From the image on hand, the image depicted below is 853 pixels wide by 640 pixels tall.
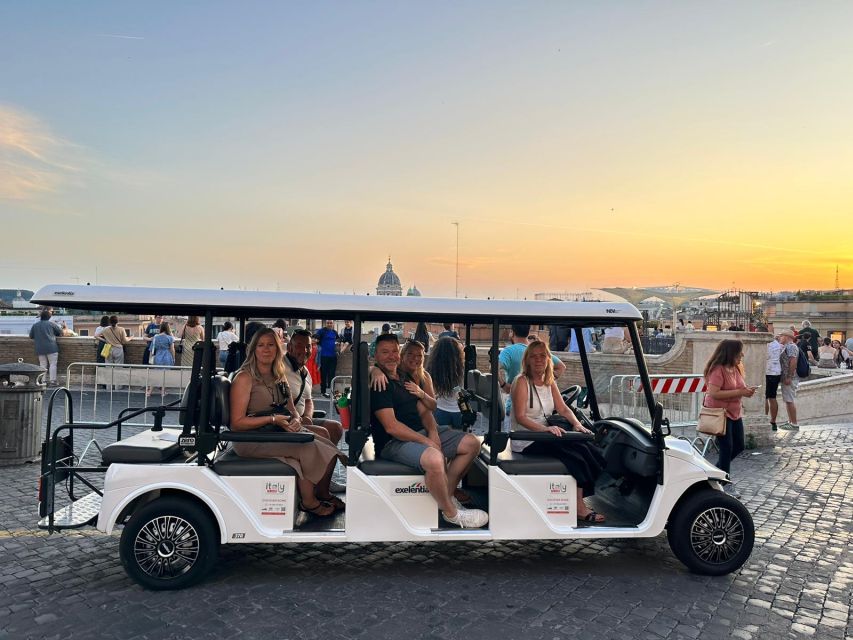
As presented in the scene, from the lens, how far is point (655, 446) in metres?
5.02

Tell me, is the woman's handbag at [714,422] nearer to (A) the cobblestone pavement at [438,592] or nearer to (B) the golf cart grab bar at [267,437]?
(A) the cobblestone pavement at [438,592]

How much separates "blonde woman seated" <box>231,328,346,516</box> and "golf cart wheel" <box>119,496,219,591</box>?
552 mm

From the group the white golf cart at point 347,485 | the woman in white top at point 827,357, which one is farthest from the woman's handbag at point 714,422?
the woman in white top at point 827,357

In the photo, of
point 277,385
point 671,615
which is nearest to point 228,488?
point 277,385

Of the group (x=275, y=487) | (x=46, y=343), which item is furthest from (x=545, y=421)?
(x=46, y=343)

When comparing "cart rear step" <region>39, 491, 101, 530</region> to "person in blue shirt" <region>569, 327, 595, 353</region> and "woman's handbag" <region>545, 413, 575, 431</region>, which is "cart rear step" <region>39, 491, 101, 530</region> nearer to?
"woman's handbag" <region>545, 413, 575, 431</region>

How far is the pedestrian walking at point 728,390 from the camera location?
7445 millimetres

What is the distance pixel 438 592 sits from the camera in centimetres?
462

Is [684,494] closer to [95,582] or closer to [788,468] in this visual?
[95,582]

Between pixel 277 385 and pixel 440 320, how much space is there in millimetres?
1365

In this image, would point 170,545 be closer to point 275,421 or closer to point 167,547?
point 167,547

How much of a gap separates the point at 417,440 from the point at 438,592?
1.03m

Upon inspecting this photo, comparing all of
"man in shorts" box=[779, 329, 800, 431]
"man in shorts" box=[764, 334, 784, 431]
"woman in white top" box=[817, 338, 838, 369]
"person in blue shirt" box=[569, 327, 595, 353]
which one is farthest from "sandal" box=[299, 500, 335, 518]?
"woman in white top" box=[817, 338, 838, 369]

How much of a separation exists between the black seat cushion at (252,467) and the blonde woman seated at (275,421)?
0.06m
